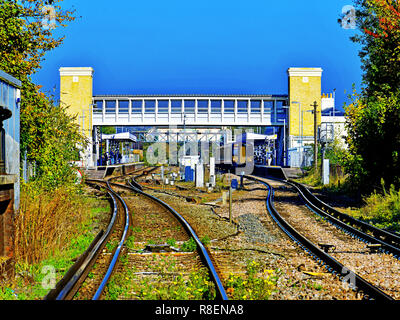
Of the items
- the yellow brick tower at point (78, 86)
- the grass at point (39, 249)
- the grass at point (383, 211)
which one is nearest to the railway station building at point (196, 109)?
the yellow brick tower at point (78, 86)

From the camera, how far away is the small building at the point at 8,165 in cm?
673

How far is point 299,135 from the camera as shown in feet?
177

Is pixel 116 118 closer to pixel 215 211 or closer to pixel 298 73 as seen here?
pixel 298 73

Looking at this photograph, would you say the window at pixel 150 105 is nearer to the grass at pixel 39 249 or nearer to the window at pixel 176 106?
the window at pixel 176 106

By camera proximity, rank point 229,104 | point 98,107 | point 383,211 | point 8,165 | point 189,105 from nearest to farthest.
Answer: point 8,165
point 383,211
point 189,105
point 229,104
point 98,107

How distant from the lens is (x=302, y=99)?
2148 inches

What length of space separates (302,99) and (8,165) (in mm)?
50317

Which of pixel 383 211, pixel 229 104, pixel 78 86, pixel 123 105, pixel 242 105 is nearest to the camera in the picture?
pixel 383 211

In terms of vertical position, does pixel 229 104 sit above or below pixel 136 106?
above

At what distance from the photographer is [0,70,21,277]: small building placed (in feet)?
22.1

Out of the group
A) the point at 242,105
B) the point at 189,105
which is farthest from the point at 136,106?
the point at 242,105

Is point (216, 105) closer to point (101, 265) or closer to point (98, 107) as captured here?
point (98, 107)

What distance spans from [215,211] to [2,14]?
9559mm

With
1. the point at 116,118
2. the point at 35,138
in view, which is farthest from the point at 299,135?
the point at 35,138
